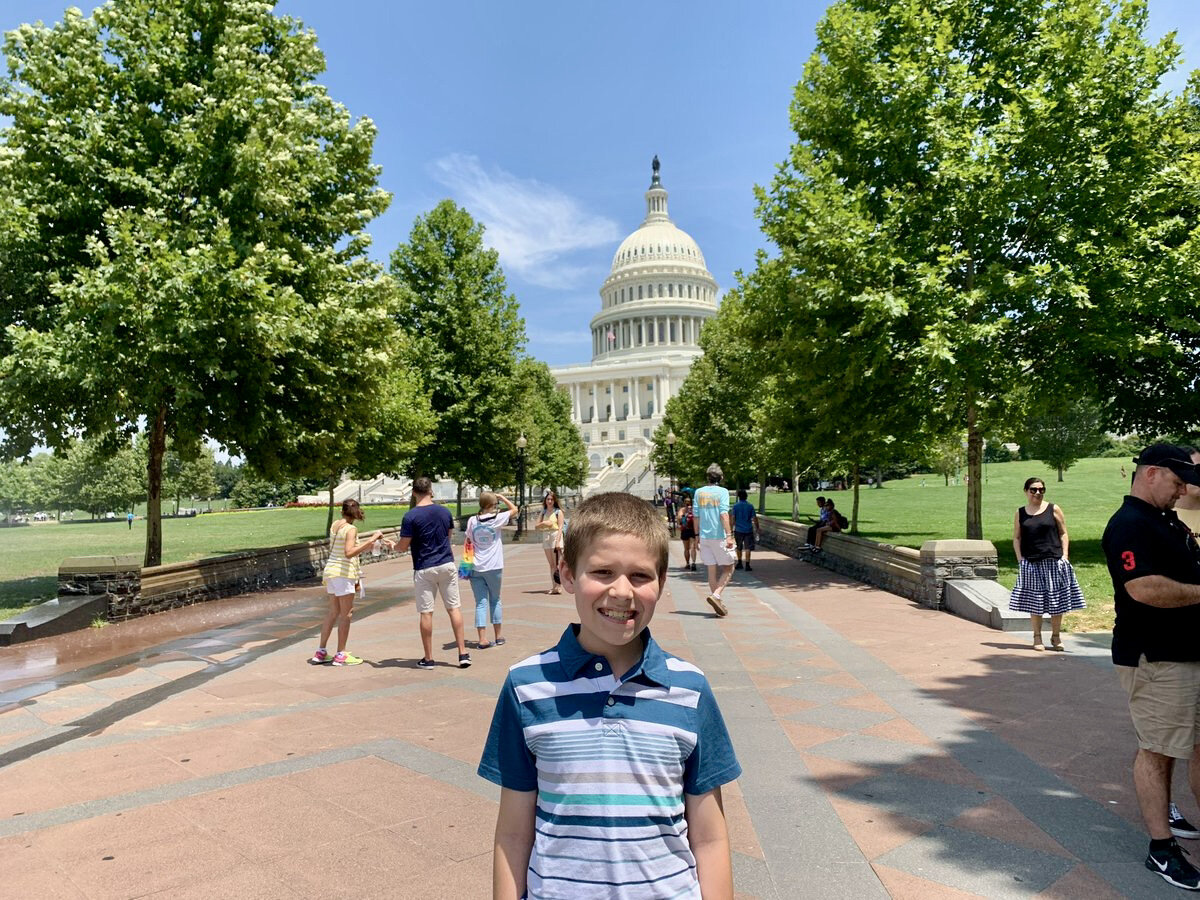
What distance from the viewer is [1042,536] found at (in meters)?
8.48

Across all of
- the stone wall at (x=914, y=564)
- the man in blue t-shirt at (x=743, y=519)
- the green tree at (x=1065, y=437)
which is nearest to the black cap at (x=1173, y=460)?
the stone wall at (x=914, y=564)

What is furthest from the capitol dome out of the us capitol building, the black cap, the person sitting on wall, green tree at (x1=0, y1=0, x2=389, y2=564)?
the black cap

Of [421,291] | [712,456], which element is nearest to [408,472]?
[421,291]

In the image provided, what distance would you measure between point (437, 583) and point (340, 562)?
994mm

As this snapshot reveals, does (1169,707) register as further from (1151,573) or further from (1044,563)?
(1044,563)

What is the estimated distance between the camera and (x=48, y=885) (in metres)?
3.69

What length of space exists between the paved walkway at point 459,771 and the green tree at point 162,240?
4.66 m

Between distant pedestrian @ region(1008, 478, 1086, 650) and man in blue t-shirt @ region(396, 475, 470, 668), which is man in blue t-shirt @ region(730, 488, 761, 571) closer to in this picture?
distant pedestrian @ region(1008, 478, 1086, 650)

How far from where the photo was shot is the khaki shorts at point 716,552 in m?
11.9

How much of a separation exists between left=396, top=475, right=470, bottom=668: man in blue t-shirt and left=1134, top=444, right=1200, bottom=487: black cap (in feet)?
19.6

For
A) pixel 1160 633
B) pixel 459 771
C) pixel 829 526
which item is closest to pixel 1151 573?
pixel 1160 633

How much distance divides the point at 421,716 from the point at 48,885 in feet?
9.61

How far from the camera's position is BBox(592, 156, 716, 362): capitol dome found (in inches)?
4813

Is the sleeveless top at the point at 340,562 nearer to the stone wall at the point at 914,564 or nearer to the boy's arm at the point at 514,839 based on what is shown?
the boy's arm at the point at 514,839
